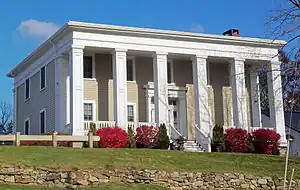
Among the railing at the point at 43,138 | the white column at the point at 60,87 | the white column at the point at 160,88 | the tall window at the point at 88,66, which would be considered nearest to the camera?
the railing at the point at 43,138

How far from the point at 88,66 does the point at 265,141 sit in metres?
10.1

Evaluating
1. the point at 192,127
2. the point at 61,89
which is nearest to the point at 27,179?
the point at 61,89

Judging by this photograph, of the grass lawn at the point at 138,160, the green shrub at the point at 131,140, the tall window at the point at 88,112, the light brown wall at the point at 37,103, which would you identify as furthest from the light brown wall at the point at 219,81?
the grass lawn at the point at 138,160

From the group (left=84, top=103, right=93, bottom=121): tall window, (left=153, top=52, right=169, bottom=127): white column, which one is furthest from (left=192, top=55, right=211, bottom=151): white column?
(left=84, top=103, right=93, bottom=121): tall window

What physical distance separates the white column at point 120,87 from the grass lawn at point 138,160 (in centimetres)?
581

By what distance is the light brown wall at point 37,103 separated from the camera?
2895cm

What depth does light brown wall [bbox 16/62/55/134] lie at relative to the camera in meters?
29.0

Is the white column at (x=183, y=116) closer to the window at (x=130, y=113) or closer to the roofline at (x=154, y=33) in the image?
the window at (x=130, y=113)

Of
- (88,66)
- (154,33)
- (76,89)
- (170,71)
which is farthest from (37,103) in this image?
(154,33)

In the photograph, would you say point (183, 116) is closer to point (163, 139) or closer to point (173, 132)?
point (173, 132)

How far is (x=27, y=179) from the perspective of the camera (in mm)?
15273

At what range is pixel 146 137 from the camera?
2544 centimetres

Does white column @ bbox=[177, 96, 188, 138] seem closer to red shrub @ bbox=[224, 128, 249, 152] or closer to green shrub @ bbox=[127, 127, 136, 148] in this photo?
red shrub @ bbox=[224, 128, 249, 152]

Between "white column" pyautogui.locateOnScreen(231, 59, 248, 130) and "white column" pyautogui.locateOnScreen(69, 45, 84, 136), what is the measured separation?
819 cm
